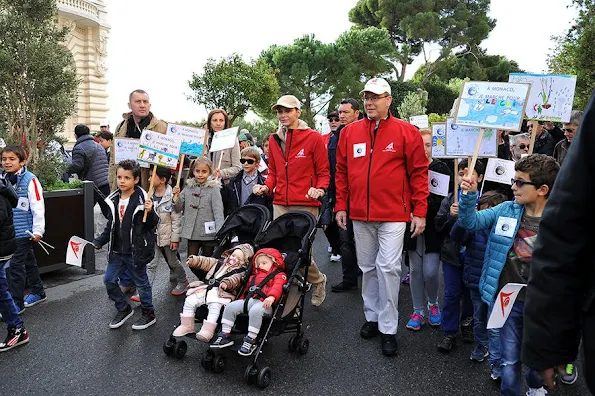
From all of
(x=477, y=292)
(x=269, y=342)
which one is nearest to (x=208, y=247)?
(x=269, y=342)

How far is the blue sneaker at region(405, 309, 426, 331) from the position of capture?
15.2 feet

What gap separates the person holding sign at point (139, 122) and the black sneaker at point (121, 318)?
1.59 meters

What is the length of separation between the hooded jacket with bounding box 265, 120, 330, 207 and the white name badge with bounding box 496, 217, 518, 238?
203cm

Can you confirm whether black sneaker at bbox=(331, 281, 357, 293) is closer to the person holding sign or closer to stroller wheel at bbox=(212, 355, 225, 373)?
stroller wheel at bbox=(212, 355, 225, 373)

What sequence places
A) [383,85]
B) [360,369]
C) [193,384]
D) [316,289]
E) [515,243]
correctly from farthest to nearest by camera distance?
1. [316,289]
2. [383,85]
3. [360,369]
4. [193,384]
5. [515,243]

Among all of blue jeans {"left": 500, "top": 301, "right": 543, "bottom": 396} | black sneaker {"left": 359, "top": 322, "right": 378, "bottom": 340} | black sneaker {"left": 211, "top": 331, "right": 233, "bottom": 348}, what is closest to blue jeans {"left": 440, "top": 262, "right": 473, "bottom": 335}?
black sneaker {"left": 359, "top": 322, "right": 378, "bottom": 340}

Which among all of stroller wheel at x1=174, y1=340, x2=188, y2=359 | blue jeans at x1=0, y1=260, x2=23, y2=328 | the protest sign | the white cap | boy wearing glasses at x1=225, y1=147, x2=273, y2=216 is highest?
the white cap

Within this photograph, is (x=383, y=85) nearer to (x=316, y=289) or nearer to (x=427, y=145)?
(x=427, y=145)

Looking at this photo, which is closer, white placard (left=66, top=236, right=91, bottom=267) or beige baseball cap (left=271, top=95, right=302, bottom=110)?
Answer: white placard (left=66, top=236, right=91, bottom=267)

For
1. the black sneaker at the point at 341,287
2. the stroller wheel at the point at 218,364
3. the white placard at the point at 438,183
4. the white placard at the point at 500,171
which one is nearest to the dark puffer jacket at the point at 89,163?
the black sneaker at the point at 341,287

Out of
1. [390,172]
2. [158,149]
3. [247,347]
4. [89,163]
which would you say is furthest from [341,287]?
[89,163]

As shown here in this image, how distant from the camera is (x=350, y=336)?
4.52 m

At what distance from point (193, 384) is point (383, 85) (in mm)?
2814

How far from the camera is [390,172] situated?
162 inches
